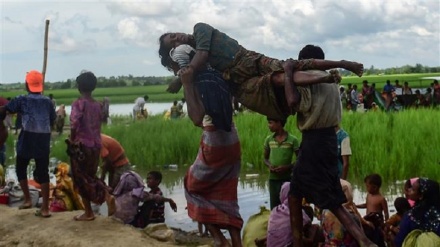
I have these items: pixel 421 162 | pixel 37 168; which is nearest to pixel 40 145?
pixel 37 168

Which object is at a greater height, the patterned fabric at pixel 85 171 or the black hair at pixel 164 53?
the black hair at pixel 164 53

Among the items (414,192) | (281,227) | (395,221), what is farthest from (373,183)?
(281,227)

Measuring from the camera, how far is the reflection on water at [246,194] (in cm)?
738

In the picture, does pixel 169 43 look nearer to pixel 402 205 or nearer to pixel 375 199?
pixel 402 205

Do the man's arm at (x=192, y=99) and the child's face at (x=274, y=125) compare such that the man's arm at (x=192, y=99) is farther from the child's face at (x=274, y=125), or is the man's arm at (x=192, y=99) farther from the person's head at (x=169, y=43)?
the child's face at (x=274, y=125)

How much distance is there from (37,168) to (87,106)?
933 millimetres

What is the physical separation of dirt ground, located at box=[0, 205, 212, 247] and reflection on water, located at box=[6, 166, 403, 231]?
0.91 m

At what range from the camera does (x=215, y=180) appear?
401cm

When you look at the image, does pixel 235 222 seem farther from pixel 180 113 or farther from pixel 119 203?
pixel 180 113

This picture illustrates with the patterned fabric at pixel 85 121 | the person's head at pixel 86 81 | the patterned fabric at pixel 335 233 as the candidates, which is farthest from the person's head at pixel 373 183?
the person's head at pixel 86 81

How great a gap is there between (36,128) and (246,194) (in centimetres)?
343

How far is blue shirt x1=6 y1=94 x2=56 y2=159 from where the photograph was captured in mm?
6188

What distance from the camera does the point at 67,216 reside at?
6.17 meters

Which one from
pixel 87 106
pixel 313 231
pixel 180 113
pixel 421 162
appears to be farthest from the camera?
pixel 180 113
